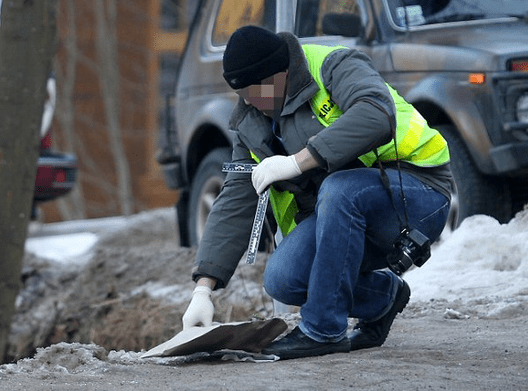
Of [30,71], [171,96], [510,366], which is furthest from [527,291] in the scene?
[171,96]

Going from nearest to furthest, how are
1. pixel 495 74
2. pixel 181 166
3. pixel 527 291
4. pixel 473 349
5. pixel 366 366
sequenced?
pixel 366 366
pixel 473 349
pixel 527 291
pixel 495 74
pixel 181 166

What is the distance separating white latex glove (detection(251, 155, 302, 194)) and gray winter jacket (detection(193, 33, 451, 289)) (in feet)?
0.30

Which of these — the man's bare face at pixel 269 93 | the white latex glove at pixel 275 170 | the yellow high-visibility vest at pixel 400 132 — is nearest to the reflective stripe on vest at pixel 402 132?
the yellow high-visibility vest at pixel 400 132

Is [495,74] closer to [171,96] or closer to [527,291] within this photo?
[527,291]

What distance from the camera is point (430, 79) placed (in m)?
6.35

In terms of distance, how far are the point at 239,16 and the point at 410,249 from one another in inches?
142

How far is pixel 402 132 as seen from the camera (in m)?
4.19

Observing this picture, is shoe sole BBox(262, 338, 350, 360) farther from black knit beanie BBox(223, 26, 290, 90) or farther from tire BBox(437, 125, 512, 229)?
tire BBox(437, 125, 512, 229)

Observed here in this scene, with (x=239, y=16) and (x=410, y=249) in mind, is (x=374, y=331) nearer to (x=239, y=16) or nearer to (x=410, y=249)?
(x=410, y=249)

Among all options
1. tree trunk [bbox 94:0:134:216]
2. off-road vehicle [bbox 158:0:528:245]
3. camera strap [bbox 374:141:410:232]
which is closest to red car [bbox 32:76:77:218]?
off-road vehicle [bbox 158:0:528:245]

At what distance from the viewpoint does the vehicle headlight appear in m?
6.07

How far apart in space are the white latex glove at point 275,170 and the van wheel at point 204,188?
3.38 meters

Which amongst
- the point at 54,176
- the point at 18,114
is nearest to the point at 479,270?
the point at 18,114

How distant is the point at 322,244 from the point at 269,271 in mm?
327
